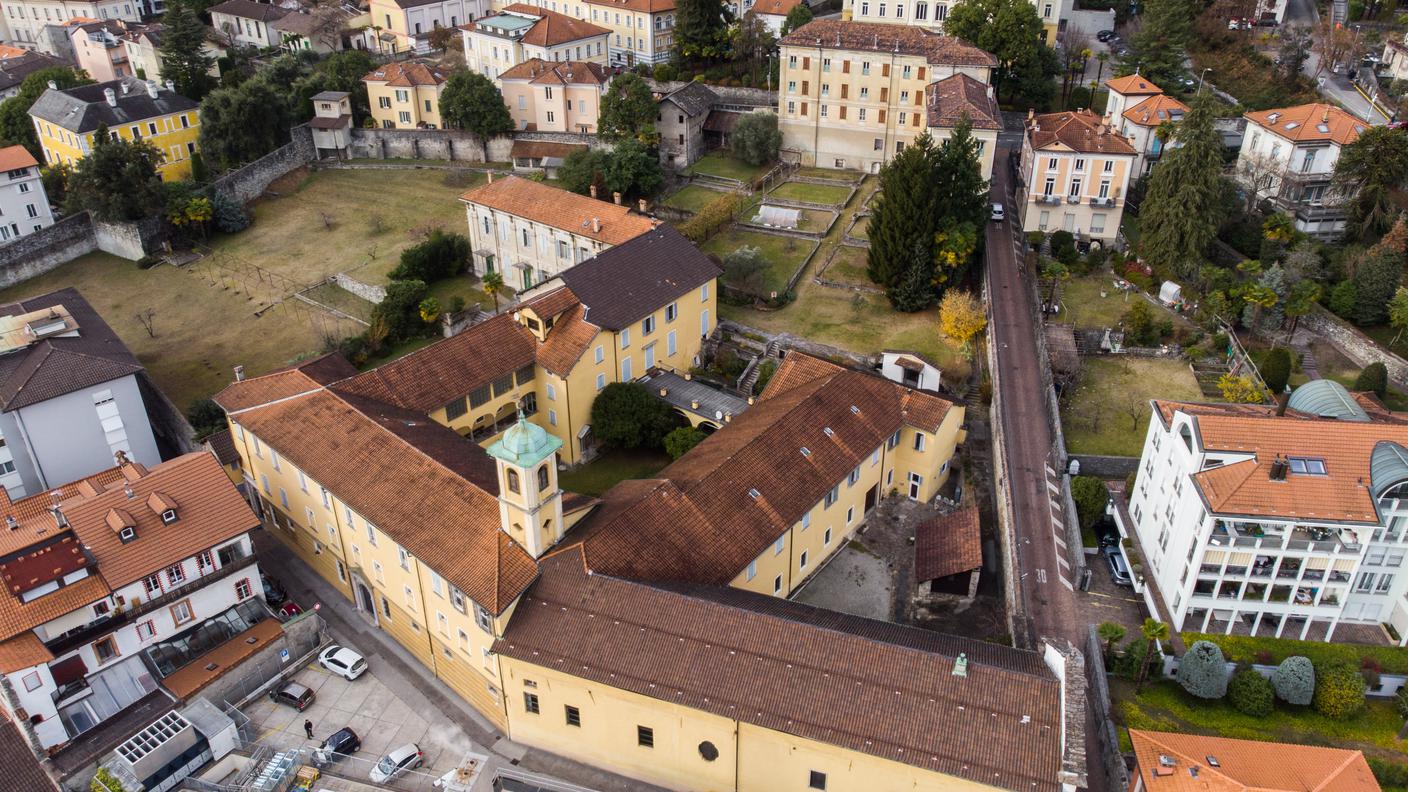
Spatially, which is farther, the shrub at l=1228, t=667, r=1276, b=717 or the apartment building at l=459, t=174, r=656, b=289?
the apartment building at l=459, t=174, r=656, b=289

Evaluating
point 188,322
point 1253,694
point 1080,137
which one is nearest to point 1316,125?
point 1080,137

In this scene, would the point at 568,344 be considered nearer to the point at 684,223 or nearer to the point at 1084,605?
the point at 684,223

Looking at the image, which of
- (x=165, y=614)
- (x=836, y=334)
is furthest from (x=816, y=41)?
(x=165, y=614)

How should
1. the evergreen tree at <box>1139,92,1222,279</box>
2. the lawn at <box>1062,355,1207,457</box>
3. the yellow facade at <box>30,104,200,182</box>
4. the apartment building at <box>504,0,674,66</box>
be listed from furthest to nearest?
the apartment building at <box>504,0,674,66</box>
the yellow facade at <box>30,104,200,182</box>
the evergreen tree at <box>1139,92,1222,279</box>
the lawn at <box>1062,355,1207,457</box>

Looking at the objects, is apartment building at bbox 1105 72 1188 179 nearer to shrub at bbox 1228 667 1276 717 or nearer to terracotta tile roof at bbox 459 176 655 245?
terracotta tile roof at bbox 459 176 655 245

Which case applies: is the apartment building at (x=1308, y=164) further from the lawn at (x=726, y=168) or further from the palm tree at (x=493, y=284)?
the palm tree at (x=493, y=284)

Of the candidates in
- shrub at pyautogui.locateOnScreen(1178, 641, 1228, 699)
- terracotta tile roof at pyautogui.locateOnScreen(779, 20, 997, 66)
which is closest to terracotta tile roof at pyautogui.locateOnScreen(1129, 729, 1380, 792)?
shrub at pyautogui.locateOnScreen(1178, 641, 1228, 699)
